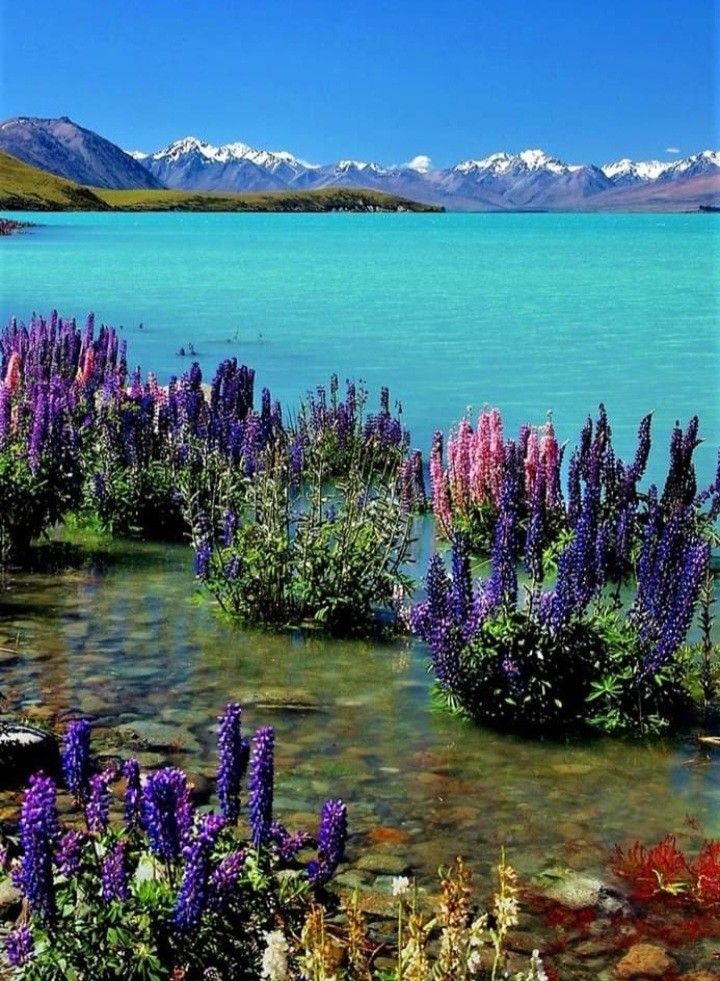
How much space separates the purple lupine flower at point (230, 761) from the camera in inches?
167

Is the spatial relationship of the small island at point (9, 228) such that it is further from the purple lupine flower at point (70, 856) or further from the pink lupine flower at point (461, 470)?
the purple lupine flower at point (70, 856)

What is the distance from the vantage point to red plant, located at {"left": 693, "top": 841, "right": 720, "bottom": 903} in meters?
5.61

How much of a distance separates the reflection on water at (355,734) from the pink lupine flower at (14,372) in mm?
5153

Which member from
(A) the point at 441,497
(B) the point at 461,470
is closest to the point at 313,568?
(A) the point at 441,497

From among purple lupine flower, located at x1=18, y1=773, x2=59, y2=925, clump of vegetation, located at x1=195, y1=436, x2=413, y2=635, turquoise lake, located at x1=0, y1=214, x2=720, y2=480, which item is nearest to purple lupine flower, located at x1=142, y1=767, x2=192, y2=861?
purple lupine flower, located at x1=18, y1=773, x2=59, y2=925

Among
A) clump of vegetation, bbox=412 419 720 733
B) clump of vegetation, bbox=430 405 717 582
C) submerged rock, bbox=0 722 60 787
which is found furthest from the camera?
clump of vegetation, bbox=430 405 717 582

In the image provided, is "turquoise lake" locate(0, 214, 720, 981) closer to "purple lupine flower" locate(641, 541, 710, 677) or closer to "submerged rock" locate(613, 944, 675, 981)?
Result: "submerged rock" locate(613, 944, 675, 981)

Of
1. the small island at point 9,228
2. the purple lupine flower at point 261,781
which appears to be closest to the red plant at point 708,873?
the purple lupine flower at point 261,781

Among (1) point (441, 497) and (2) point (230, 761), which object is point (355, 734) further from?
(1) point (441, 497)

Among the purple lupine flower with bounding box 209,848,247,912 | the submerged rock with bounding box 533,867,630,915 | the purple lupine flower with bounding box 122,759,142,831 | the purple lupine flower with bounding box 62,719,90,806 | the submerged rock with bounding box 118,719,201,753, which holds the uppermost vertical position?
the purple lupine flower with bounding box 62,719,90,806

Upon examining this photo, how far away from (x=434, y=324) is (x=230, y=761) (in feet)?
120

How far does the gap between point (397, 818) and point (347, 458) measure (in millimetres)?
9248

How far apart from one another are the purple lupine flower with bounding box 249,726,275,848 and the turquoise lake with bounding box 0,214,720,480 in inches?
546

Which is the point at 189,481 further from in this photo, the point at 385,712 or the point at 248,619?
the point at 385,712
